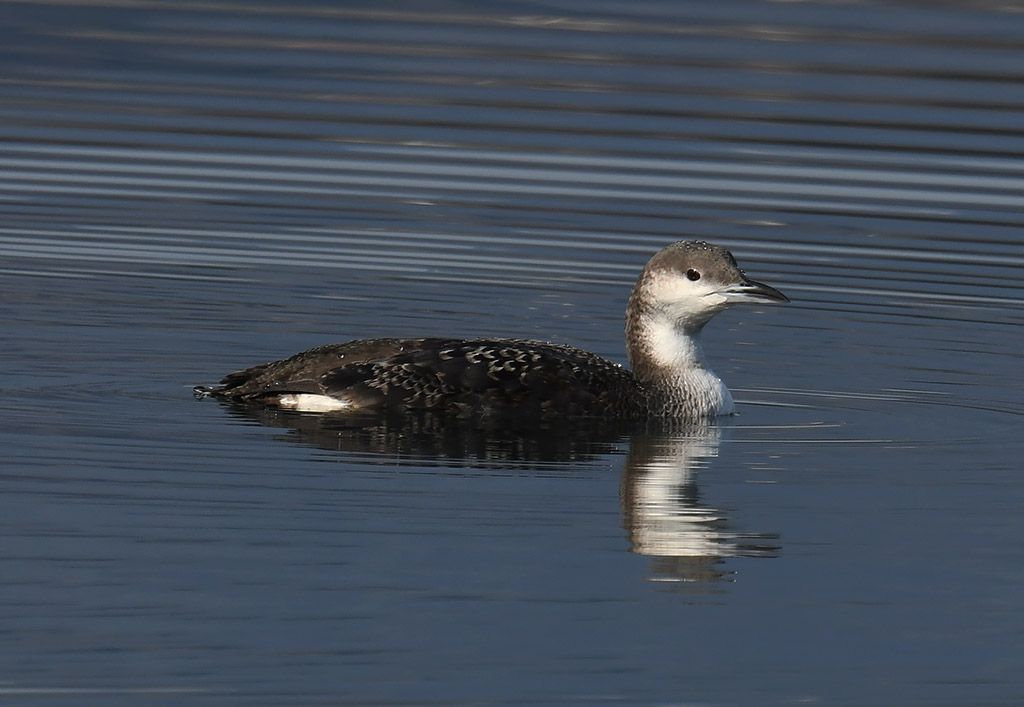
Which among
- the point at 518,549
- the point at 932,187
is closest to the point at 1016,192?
the point at 932,187

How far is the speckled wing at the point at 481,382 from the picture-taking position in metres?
11.6

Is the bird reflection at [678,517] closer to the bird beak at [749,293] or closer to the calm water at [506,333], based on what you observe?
the calm water at [506,333]

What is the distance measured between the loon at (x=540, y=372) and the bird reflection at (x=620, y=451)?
9 centimetres

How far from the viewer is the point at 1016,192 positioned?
18281 millimetres

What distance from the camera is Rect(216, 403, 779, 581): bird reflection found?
915cm

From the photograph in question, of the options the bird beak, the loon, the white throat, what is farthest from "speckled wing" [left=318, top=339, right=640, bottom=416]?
the bird beak

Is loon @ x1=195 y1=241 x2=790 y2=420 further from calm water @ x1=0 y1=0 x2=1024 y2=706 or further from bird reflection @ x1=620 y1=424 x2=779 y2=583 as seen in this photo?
bird reflection @ x1=620 y1=424 x2=779 y2=583

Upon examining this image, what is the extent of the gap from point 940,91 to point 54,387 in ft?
38.9

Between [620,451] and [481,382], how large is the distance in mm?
884

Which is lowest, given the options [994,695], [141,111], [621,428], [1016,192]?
[994,695]

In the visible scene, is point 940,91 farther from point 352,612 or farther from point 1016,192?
point 352,612

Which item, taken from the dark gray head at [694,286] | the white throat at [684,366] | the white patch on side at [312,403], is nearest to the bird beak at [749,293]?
the dark gray head at [694,286]

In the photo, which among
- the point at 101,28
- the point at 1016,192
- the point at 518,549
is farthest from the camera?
the point at 101,28

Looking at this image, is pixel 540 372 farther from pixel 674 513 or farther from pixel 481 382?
pixel 674 513
